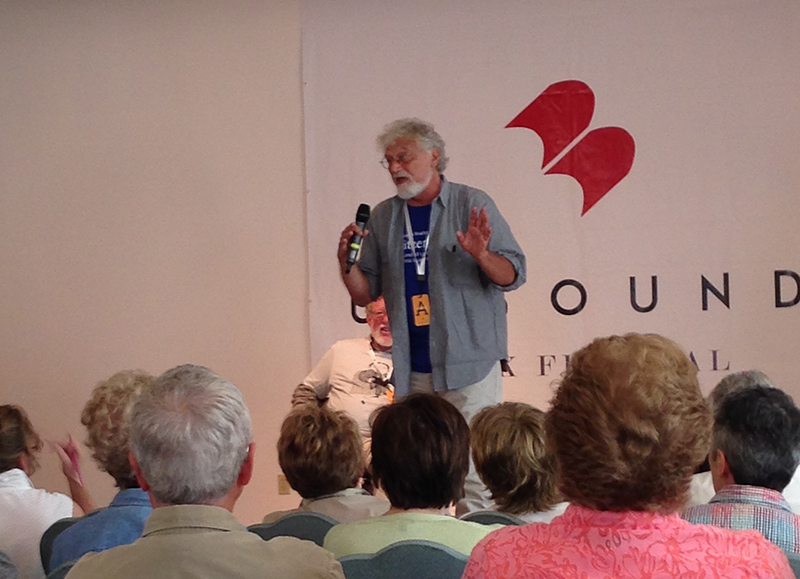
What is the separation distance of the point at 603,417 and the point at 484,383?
8.05 ft

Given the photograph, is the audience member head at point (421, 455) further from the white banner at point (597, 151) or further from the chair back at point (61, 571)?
the white banner at point (597, 151)

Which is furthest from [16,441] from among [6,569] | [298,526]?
[6,569]

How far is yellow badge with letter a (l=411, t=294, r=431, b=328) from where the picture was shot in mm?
3791

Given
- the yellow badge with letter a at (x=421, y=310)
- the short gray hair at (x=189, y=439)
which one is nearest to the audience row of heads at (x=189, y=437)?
the short gray hair at (x=189, y=439)

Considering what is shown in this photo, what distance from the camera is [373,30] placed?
5.35m

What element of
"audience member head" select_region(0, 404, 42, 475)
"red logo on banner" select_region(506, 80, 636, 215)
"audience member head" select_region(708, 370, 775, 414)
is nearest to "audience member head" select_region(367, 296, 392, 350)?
"red logo on banner" select_region(506, 80, 636, 215)

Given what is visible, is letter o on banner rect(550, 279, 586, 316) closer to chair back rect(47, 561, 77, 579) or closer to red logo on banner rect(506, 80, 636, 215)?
red logo on banner rect(506, 80, 636, 215)

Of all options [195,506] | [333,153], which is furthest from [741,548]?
[333,153]

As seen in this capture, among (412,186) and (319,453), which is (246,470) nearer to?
(319,453)

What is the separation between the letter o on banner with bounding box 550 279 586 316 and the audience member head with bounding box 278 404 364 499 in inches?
104

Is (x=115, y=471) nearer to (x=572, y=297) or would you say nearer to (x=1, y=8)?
(x=572, y=297)

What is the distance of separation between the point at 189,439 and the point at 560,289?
3920mm

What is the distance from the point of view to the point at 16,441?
292 centimetres

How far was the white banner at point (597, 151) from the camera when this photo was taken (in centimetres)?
504
